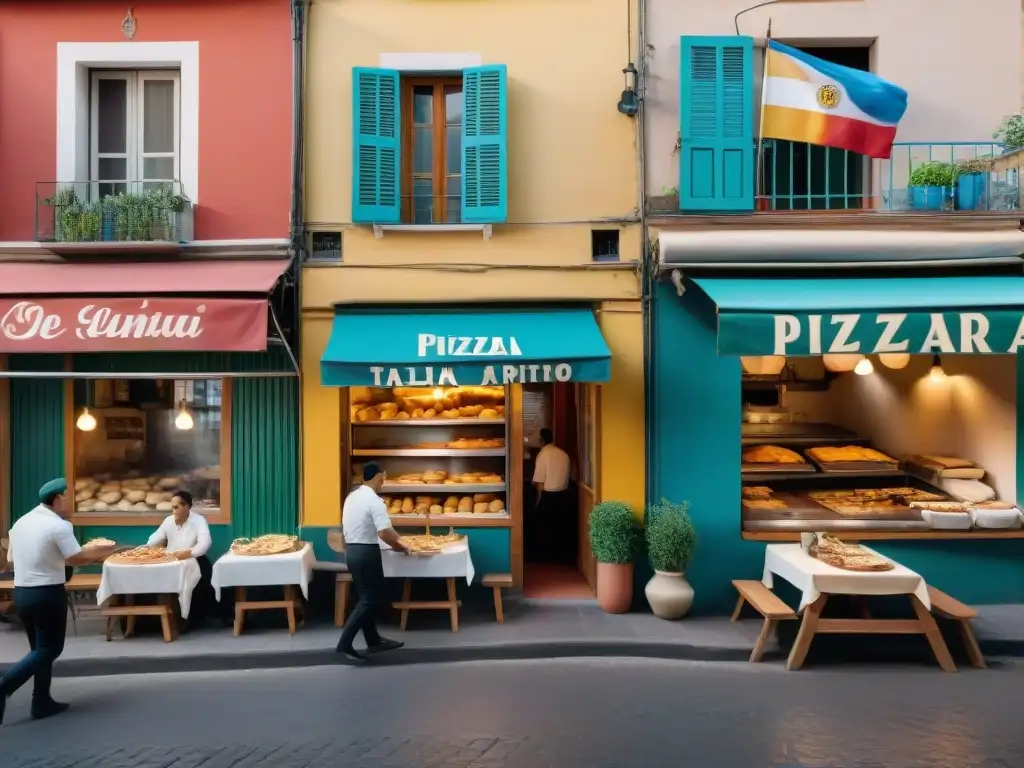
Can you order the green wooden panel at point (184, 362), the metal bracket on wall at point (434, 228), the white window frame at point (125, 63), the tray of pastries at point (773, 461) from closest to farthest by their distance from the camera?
the metal bracket on wall at point (434, 228) < the white window frame at point (125, 63) < the green wooden panel at point (184, 362) < the tray of pastries at point (773, 461)

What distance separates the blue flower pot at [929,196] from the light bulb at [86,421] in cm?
1014

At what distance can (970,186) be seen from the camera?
367 inches

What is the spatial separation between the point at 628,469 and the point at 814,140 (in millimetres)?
4262

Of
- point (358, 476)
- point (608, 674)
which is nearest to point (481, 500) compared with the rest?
point (358, 476)

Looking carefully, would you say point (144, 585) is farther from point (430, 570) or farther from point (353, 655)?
point (430, 570)

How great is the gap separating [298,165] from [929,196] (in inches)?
288

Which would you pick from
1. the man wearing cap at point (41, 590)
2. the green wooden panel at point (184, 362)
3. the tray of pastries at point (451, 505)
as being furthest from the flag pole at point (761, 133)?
the man wearing cap at point (41, 590)

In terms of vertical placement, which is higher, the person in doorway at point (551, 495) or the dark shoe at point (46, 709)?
the person in doorway at point (551, 495)

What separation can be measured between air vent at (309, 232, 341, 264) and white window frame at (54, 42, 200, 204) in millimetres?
1501

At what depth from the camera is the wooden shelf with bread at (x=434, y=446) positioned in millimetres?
10086

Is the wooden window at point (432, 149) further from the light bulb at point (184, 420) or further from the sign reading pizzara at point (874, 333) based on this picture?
the sign reading pizzara at point (874, 333)

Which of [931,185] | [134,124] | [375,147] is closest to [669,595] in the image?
[931,185]

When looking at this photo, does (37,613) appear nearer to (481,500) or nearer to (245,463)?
(245,463)

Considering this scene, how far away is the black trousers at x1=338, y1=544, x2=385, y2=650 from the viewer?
7828mm
